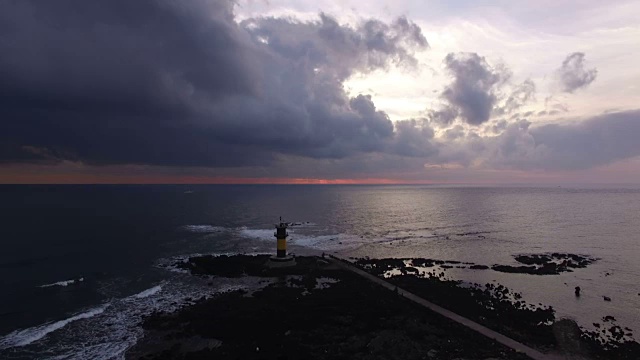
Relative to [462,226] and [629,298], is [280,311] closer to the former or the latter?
[629,298]

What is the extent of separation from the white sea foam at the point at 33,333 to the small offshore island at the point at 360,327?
25.5 ft

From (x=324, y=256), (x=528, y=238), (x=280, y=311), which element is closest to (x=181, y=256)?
(x=324, y=256)

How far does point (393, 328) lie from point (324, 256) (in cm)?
3222

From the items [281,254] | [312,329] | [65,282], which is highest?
[281,254]

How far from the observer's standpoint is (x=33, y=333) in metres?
35.0

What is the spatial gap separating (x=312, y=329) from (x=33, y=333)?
2407 cm

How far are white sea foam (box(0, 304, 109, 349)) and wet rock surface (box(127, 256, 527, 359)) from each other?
765 centimetres

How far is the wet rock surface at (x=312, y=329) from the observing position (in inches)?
1152

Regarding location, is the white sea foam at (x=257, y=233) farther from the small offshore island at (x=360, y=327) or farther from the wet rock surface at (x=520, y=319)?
the small offshore island at (x=360, y=327)

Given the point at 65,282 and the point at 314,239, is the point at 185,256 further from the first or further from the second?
the point at 314,239

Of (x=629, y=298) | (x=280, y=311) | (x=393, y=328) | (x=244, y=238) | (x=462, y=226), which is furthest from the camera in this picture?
(x=462, y=226)

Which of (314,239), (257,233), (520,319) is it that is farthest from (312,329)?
(257,233)

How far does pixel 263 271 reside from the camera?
181 ft

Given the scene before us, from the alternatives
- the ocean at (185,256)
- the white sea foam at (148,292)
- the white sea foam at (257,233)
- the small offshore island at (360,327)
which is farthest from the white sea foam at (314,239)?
the white sea foam at (148,292)
